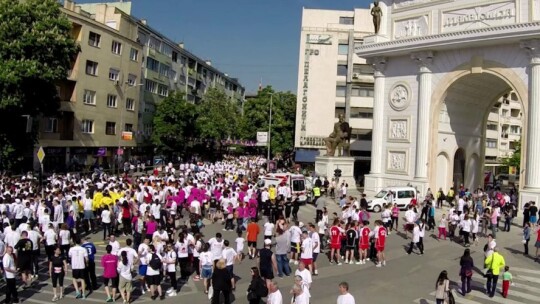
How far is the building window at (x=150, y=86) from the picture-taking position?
62194 mm

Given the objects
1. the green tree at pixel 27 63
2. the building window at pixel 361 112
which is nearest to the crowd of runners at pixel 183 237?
the green tree at pixel 27 63

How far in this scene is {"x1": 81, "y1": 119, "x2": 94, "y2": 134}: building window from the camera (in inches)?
1868

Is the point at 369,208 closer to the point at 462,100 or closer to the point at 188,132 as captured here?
the point at 462,100

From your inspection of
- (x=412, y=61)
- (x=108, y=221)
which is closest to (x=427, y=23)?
(x=412, y=61)

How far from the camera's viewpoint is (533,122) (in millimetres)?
28719

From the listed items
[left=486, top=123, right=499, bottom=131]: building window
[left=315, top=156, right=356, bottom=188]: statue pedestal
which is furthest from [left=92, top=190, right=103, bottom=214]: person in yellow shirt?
[left=486, top=123, right=499, bottom=131]: building window

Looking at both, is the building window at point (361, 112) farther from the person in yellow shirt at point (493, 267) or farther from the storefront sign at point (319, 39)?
the person in yellow shirt at point (493, 267)

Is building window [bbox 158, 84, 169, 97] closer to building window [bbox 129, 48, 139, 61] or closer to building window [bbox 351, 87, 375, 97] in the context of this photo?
building window [bbox 129, 48, 139, 61]

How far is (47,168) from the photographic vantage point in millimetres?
43969

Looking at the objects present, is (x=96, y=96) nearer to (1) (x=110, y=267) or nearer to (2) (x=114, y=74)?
(2) (x=114, y=74)

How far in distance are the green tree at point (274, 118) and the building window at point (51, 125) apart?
28.8 m

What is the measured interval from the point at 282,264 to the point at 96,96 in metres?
37.2

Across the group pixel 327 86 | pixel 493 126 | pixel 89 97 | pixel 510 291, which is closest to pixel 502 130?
pixel 493 126

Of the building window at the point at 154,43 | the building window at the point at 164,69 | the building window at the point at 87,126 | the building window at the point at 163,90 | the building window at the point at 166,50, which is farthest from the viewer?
the building window at the point at 166,50
